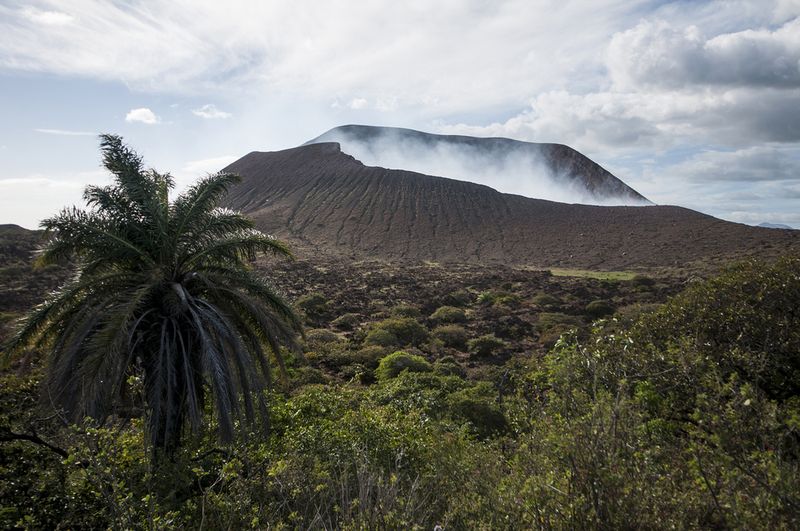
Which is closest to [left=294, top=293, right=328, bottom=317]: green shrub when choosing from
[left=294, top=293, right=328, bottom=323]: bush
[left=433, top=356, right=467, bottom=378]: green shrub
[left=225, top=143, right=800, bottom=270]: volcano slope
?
[left=294, top=293, right=328, bottom=323]: bush

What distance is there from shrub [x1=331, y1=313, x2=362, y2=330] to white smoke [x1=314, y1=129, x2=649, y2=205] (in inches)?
3214

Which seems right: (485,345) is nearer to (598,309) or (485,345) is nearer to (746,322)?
(598,309)

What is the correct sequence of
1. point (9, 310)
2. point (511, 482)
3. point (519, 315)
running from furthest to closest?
point (519, 315), point (9, 310), point (511, 482)

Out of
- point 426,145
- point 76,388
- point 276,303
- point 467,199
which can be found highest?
point 426,145

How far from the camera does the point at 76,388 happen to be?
21.6ft

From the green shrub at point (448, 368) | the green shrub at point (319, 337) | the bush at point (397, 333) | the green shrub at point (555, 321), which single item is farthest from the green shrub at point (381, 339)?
the green shrub at point (555, 321)

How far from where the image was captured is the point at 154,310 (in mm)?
7582

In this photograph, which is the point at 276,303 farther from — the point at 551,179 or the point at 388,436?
the point at 551,179

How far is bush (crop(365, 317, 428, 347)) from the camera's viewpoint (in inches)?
805

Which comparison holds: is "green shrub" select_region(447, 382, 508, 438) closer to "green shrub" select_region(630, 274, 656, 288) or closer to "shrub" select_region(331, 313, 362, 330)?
"shrub" select_region(331, 313, 362, 330)

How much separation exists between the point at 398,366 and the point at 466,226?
48.3 meters

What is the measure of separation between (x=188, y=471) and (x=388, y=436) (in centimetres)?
317

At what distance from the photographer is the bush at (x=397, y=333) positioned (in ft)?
67.1

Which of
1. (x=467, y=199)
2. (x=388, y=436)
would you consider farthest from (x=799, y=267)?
(x=467, y=199)
